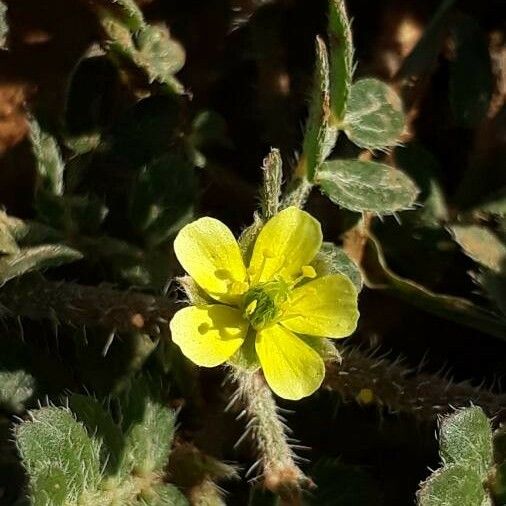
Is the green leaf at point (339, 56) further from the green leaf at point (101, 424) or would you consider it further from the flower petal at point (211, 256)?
the green leaf at point (101, 424)

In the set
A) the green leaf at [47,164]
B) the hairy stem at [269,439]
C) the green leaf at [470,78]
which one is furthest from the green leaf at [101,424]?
the green leaf at [470,78]

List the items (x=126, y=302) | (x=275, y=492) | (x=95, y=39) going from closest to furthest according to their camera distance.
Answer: (x=275, y=492), (x=126, y=302), (x=95, y=39)

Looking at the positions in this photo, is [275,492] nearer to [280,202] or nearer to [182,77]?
[280,202]

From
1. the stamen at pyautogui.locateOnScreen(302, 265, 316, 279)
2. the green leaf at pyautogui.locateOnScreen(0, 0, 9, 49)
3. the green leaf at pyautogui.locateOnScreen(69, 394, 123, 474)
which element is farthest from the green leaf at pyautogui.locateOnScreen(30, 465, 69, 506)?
the green leaf at pyautogui.locateOnScreen(0, 0, 9, 49)

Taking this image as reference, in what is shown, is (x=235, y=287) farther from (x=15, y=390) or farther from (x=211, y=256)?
(x=15, y=390)

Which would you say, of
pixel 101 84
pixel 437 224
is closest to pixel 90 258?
pixel 101 84

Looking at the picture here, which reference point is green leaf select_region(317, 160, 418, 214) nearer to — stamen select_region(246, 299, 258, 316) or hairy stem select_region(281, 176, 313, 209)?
hairy stem select_region(281, 176, 313, 209)
